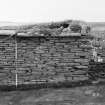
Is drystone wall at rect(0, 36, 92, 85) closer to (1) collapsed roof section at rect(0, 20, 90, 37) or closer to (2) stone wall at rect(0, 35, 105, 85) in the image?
(2) stone wall at rect(0, 35, 105, 85)

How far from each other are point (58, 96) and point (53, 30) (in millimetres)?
1487

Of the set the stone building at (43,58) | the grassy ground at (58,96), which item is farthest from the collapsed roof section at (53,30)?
the grassy ground at (58,96)

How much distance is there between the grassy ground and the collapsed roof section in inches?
49.3

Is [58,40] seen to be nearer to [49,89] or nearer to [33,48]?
[33,48]

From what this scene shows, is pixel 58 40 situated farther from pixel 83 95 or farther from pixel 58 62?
pixel 83 95

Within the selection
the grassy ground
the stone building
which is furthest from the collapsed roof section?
the grassy ground

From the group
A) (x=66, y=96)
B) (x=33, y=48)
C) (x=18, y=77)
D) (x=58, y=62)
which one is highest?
(x=33, y=48)

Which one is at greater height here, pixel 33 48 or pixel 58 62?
pixel 33 48

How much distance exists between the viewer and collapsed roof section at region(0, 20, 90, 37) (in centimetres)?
462

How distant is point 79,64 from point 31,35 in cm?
126

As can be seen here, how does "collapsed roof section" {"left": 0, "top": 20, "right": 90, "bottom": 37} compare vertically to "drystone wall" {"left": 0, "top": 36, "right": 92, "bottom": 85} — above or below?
above

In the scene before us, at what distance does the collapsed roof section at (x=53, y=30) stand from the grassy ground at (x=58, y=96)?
1253 mm

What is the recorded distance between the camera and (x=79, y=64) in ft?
15.6

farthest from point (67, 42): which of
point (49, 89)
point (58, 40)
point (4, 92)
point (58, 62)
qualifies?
point (4, 92)
